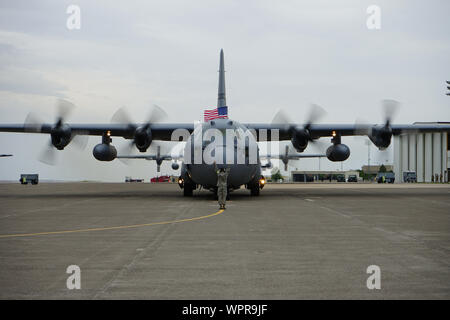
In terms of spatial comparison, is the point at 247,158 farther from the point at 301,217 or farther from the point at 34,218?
the point at 34,218

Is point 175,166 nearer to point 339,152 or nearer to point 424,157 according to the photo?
point 424,157

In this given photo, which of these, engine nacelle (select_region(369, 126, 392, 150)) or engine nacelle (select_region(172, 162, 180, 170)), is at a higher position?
engine nacelle (select_region(369, 126, 392, 150))

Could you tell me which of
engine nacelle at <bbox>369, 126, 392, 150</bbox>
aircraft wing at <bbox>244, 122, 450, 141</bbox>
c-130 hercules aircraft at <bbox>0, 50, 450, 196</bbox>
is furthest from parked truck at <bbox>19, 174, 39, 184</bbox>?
engine nacelle at <bbox>369, 126, 392, 150</bbox>

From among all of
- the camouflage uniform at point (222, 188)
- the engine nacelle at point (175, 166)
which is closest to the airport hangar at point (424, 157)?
the engine nacelle at point (175, 166)

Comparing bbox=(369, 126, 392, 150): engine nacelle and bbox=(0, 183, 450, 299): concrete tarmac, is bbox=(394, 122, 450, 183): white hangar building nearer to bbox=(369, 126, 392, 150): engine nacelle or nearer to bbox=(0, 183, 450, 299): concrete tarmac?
bbox=(369, 126, 392, 150): engine nacelle

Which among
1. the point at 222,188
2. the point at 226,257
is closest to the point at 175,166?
the point at 222,188

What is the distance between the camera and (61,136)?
92.8 ft

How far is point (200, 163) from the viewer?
21.9 metres

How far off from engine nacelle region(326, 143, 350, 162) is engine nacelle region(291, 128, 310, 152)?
5.45 ft

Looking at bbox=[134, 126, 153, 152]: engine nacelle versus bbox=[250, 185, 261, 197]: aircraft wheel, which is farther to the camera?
bbox=[134, 126, 153, 152]: engine nacelle

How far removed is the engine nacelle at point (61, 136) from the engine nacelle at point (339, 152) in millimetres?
16154

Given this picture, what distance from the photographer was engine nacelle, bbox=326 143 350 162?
97.0 ft

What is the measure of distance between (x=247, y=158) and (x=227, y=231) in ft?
37.4
